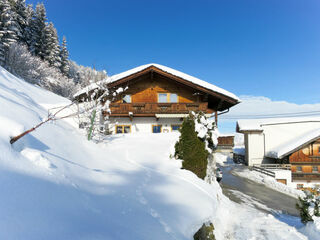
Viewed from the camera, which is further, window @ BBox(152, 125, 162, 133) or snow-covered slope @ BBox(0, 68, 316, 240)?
window @ BBox(152, 125, 162, 133)

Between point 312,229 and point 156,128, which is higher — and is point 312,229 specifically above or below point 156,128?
below

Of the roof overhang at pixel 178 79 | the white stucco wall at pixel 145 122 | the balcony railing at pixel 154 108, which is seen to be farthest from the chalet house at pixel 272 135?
the white stucco wall at pixel 145 122

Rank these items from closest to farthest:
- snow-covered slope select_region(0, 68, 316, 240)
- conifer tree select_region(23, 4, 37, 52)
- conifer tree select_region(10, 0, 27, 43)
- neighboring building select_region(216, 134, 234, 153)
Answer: snow-covered slope select_region(0, 68, 316, 240) → conifer tree select_region(10, 0, 27, 43) → conifer tree select_region(23, 4, 37, 52) → neighboring building select_region(216, 134, 234, 153)

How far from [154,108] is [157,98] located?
196 cm

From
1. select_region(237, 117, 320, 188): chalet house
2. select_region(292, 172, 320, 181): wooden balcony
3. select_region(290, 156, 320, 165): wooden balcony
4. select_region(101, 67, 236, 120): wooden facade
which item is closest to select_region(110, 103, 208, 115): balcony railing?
select_region(101, 67, 236, 120): wooden facade

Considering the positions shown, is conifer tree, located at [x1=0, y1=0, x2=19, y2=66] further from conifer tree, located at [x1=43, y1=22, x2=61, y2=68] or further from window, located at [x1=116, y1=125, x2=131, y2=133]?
window, located at [x1=116, y1=125, x2=131, y2=133]

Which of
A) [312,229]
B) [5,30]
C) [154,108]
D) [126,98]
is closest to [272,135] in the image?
[154,108]

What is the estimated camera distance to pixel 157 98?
17.3 meters

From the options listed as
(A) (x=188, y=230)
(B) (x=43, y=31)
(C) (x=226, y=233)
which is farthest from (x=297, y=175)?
(B) (x=43, y=31)

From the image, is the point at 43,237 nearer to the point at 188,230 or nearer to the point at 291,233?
the point at 188,230

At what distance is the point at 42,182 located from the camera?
2035 mm

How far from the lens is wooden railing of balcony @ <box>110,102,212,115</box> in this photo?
15492 mm

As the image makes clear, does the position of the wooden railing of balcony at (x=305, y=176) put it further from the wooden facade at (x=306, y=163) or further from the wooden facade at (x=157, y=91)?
the wooden facade at (x=157, y=91)

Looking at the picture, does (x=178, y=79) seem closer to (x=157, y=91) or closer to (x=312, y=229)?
(x=157, y=91)
